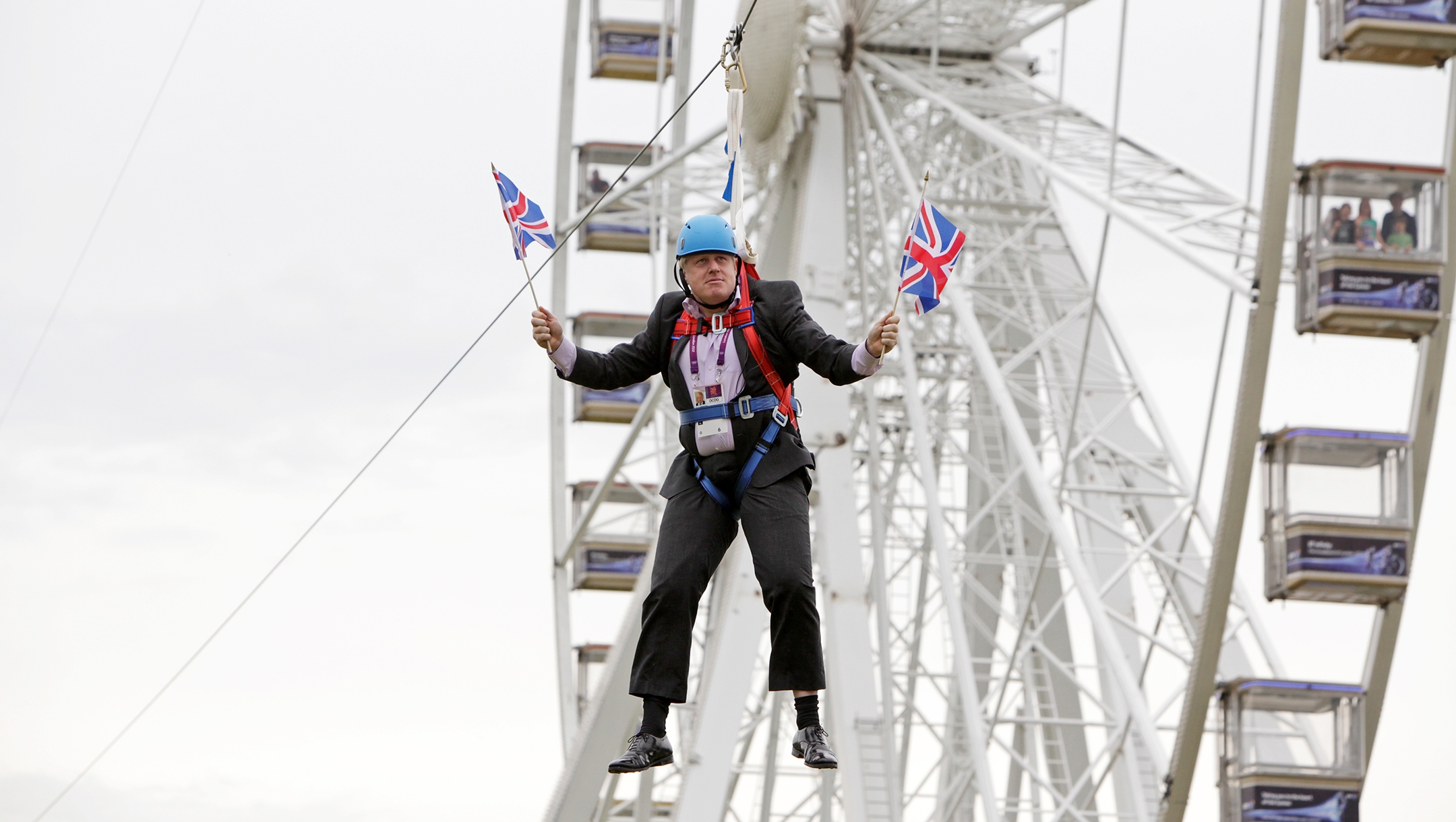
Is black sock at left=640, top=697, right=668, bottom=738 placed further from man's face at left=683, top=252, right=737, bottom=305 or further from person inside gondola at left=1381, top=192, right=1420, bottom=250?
person inside gondola at left=1381, top=192, right=1420, bottom=250

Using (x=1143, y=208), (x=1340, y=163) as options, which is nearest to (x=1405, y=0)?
(x=1340, y=163)

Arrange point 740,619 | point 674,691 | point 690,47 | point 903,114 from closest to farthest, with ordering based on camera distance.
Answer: point 674,691 → point 740,619 → point 903,114 → point 690,47

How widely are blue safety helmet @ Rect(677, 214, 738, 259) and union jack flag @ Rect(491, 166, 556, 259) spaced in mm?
1142

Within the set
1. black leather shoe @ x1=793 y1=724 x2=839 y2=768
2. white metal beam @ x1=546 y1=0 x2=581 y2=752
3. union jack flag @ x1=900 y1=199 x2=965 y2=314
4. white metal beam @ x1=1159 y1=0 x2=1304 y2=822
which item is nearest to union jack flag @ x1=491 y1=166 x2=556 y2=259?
union jack flag @ x1=900 y1=199 x2=965 y2=314

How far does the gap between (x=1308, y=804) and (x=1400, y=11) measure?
5742 millimetres

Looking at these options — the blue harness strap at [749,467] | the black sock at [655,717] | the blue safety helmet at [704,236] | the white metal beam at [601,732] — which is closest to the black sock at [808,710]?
the black sock at [655,717]

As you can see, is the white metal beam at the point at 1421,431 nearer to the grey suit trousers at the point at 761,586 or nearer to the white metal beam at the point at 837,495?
the white metal beam at the point at 837,495

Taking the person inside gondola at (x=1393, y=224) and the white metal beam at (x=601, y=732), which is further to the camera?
the white metal beam at (x=601, y=732)

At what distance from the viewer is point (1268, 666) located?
18828 millimetres

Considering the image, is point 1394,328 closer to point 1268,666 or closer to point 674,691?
point 1268,666

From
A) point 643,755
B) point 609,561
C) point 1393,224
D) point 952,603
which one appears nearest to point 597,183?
point 609,561

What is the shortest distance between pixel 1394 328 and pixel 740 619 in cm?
781

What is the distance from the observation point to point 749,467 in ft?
29.5

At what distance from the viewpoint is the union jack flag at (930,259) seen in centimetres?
905
